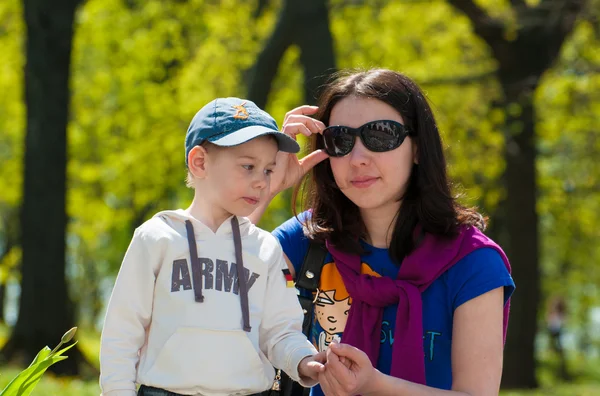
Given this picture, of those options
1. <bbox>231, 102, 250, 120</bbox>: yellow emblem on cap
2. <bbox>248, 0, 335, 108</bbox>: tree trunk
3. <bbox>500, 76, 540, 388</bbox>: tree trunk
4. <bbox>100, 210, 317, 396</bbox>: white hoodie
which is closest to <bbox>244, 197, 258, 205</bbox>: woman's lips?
<bbox>100, 210, 317, 396</bbox>: white hoodie

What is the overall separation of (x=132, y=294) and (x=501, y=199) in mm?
13080

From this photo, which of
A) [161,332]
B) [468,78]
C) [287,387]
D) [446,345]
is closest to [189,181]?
[161,332]

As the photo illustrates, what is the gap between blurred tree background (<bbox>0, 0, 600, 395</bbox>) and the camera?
10.6m

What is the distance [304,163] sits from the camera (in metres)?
3.47

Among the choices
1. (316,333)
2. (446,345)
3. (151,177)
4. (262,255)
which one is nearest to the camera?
A: (262,255)

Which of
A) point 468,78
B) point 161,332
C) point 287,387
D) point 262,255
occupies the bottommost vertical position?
point 287,387

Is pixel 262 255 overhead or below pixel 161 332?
overhead

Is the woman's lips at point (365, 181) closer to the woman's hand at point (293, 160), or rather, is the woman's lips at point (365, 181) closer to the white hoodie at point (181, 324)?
the woman's hand at point (293, 160)

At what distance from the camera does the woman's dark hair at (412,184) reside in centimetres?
319

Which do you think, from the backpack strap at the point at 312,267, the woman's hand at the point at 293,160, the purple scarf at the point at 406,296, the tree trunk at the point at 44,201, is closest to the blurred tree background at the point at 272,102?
the tree trunk at the point at 44,201

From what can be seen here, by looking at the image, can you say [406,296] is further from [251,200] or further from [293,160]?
Result: [293,160]

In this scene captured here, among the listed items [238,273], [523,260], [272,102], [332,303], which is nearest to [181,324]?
[238,273]

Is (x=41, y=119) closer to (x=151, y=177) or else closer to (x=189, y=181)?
(x=189, y=181)

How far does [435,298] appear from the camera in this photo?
10.1 feet
